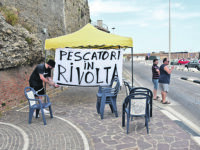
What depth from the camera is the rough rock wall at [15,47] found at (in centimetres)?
791

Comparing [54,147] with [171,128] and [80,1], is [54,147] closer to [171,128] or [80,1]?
[171,128]

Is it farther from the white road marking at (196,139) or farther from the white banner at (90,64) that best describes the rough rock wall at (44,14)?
the white road marking at (196,139)

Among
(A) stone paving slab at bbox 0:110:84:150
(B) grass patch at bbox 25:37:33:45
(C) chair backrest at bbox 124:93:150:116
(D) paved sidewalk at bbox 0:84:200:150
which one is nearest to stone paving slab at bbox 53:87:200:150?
(D) paved sidewalk at bbox 0:84:200:150

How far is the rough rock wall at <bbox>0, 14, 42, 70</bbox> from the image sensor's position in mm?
7914

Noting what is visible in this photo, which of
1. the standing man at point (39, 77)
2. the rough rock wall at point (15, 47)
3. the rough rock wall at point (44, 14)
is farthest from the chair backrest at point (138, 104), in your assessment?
the rough rock wall at point (44, 14)

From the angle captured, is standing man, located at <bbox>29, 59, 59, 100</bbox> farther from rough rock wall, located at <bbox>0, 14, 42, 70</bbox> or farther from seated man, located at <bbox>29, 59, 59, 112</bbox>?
rough rock wall, located at <bbox>0, 14, 42, 70</bbox>

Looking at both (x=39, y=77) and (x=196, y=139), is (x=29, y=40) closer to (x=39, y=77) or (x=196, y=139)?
(x=39, y=77)

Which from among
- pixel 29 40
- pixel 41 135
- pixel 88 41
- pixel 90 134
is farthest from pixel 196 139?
pixel 29 40

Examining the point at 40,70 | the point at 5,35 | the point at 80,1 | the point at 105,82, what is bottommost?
the point at 105,82

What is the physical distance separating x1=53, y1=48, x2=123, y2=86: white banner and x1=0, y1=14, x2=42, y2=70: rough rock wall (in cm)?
183

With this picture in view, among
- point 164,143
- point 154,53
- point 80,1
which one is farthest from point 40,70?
point 154,53

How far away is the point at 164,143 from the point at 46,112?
14.2ft

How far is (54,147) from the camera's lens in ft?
14.7

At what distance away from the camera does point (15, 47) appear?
862 cm
